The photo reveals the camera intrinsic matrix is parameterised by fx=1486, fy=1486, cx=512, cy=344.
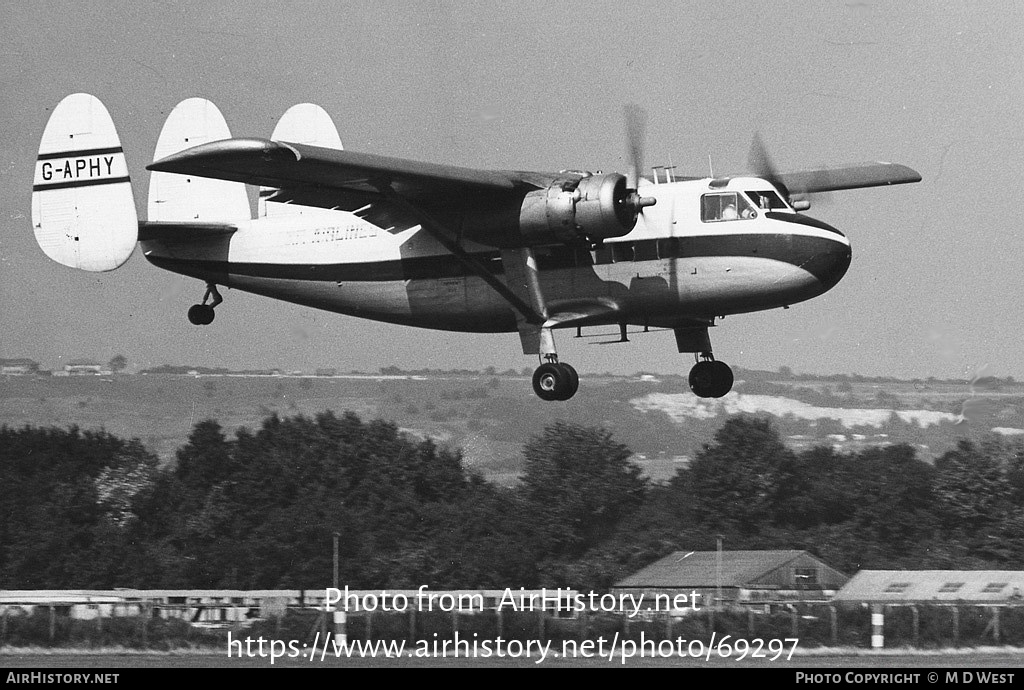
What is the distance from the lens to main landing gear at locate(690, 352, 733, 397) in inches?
885

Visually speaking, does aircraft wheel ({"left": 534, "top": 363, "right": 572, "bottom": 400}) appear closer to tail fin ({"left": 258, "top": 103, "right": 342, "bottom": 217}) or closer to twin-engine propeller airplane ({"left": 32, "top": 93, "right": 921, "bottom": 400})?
twin-engine propeller airplane ({"left": 32, "top": 93, "right": 921, "bottom": 400})

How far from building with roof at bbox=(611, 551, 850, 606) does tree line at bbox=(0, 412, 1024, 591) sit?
0.47 metres

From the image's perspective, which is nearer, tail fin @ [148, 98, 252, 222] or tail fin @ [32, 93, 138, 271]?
tail fin @ [32, 93, 138, 271]

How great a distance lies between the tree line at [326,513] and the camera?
101 ft

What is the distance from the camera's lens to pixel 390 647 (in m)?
24.3

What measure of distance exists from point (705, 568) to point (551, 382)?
480 inches

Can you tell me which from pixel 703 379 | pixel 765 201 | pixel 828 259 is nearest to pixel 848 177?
pixel 765 201

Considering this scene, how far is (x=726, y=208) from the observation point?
2091 cm

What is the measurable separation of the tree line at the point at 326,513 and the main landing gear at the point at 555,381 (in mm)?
9666

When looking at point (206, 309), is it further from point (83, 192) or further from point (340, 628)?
point (340, 628)

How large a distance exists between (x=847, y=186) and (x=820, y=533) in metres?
13.5

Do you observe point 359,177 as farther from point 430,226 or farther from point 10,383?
point 10,383

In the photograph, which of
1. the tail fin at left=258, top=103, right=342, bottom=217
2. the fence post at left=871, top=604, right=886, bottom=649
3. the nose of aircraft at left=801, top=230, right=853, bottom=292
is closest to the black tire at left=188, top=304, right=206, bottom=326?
the tail fin at left=258, top=103, right=342, bottom=217

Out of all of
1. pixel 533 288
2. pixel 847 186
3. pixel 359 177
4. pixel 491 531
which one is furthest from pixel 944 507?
pixel 359 177
